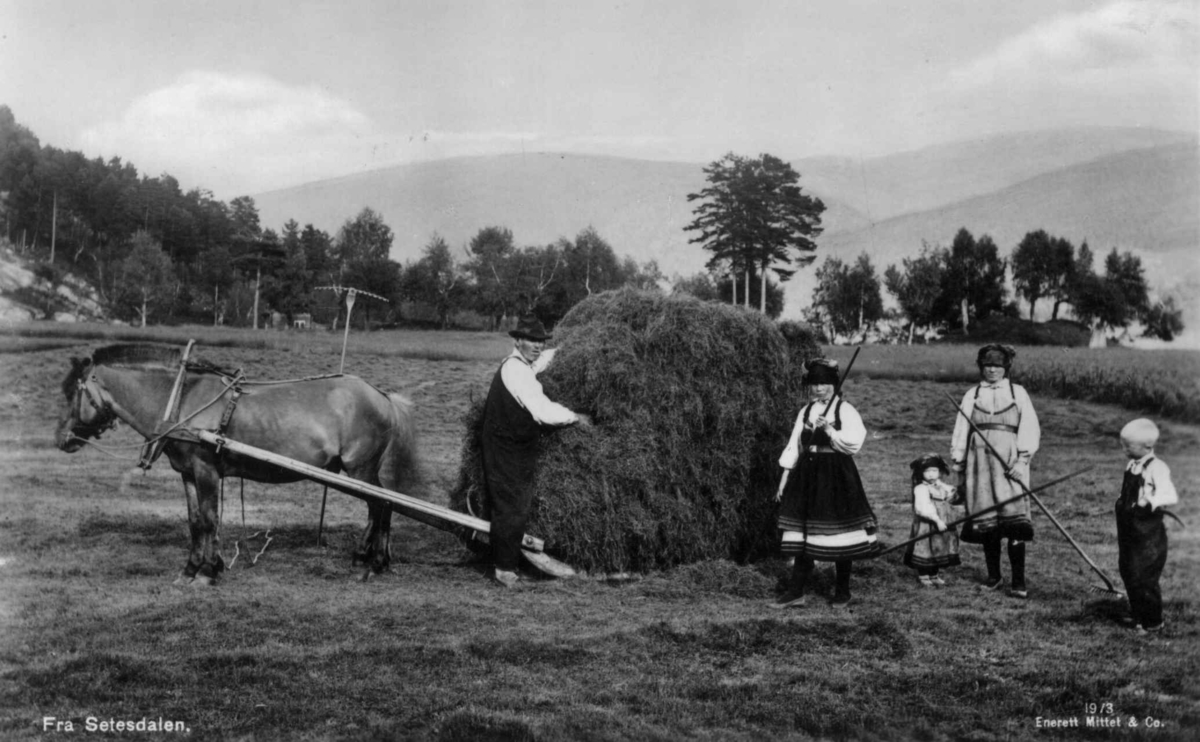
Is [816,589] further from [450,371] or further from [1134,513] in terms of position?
[450,371]

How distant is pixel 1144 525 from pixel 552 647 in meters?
3.98

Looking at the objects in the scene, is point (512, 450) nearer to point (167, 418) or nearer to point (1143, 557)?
point (167, 418)

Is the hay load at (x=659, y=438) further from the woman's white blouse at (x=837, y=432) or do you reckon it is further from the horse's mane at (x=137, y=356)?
the horse's mane at (x=137, y=356)

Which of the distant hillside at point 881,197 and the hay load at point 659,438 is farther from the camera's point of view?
the distant hillside at point 881,197

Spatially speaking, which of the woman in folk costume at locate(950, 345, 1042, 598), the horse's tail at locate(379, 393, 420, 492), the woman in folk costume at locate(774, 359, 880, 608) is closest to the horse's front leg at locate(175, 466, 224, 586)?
the horse's tail at locate(379, 393, 420, 492)

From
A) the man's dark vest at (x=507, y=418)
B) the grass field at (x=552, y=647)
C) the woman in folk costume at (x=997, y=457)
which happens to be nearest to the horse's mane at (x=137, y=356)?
the grass field at (x=552, y=647)

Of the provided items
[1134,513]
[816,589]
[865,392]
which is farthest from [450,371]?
[1134,513]

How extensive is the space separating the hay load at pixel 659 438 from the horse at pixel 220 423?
2.70 ft

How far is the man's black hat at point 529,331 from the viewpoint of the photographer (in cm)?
670

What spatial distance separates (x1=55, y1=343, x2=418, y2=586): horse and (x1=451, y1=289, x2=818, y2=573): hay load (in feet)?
2.70

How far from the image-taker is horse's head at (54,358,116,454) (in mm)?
6691

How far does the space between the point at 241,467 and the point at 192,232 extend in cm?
2179

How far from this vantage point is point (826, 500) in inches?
244

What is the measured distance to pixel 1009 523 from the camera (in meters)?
6.65
